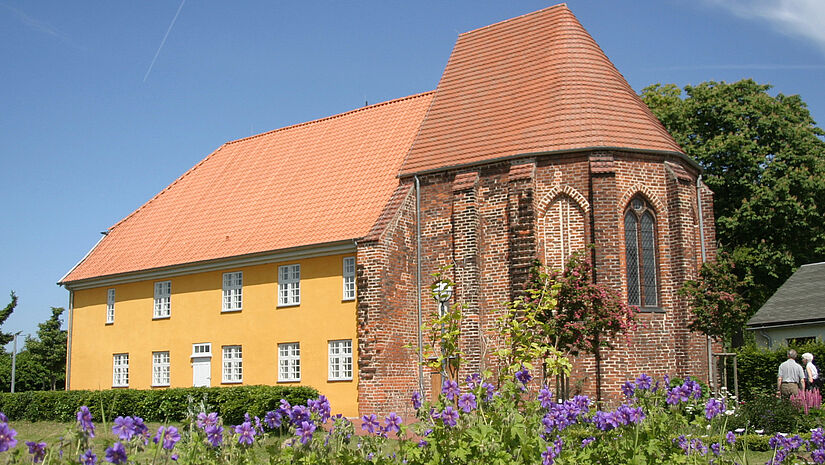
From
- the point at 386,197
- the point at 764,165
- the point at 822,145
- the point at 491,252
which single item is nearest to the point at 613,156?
the point at 491,252

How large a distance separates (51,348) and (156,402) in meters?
24.6

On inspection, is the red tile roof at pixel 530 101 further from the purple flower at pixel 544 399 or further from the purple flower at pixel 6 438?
the purple flower at pixel 6 438

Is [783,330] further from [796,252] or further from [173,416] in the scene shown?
[173,416]

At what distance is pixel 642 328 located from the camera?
21406 mm

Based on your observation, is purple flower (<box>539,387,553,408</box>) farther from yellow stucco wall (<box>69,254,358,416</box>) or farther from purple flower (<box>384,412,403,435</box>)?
yellow stucco wall (<box>69,254,358,416</box>)

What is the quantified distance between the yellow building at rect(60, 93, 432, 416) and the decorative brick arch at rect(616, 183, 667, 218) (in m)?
7.02

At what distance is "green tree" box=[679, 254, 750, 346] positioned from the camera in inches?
819

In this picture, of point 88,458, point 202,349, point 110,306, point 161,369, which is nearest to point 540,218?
point 202,349

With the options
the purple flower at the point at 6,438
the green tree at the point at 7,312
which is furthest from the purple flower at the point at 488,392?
the green tree at the point at 7,312

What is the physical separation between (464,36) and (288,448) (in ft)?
78.1

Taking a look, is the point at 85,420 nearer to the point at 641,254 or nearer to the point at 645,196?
the point at 641,254

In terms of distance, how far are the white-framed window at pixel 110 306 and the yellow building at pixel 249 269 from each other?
81 mm

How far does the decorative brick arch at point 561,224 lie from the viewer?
22062 mm

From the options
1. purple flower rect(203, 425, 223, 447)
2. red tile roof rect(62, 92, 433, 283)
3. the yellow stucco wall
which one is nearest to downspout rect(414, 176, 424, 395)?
red tile roof rect(62, 92, 433, 283)
